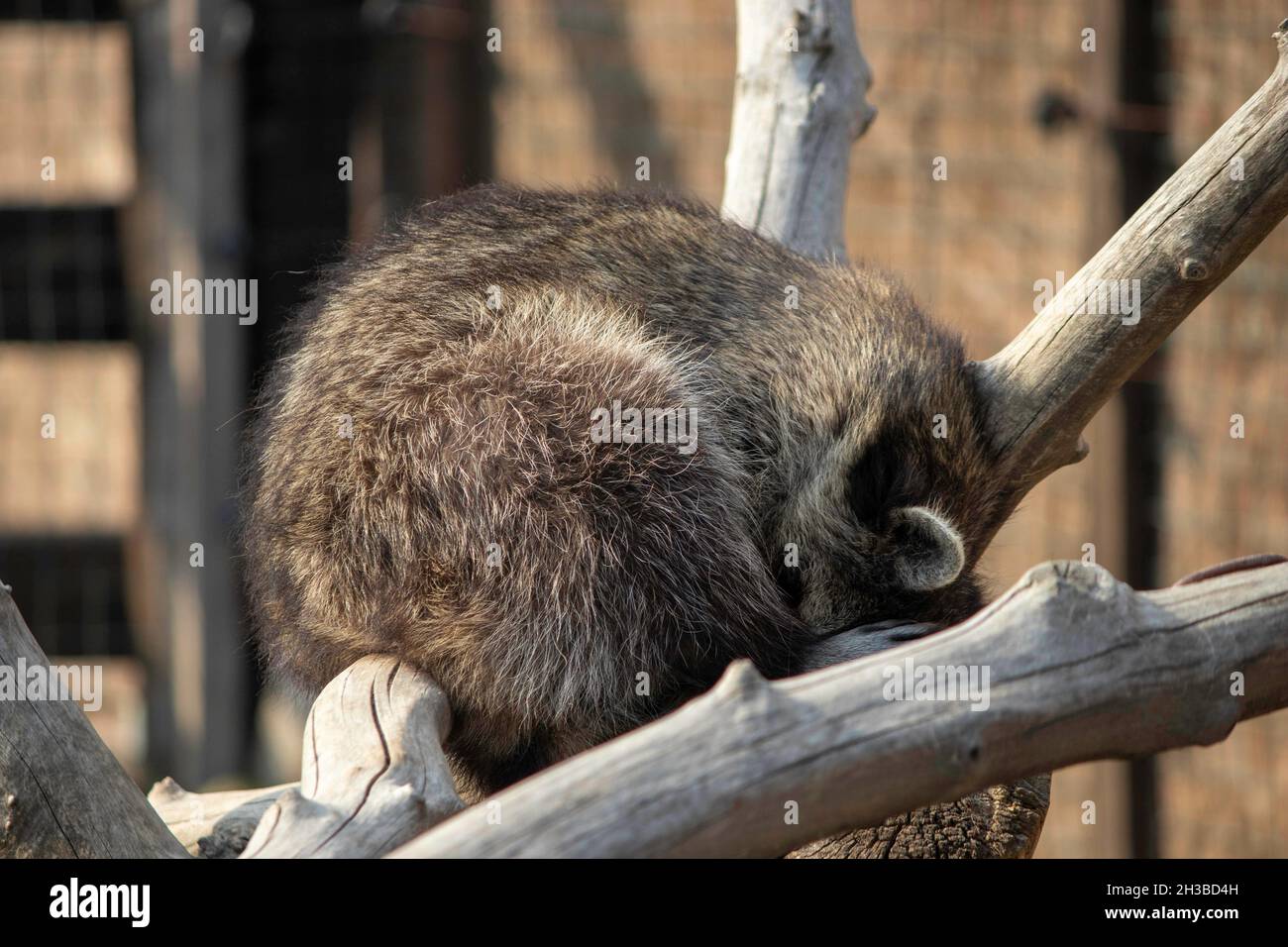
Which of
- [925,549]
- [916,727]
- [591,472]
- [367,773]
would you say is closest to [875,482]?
[925,549]

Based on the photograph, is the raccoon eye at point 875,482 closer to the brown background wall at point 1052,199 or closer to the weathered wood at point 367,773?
the weathered wood at point 367,773

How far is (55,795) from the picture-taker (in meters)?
2.85

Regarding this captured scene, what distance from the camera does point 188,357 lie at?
758 cm

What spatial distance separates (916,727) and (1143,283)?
1518 millimetres

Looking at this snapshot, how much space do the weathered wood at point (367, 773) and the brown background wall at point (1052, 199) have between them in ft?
12.8

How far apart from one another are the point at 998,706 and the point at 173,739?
6227mm

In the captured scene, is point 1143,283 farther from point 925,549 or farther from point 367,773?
point 367,773

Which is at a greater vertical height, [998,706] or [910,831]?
[998,706]

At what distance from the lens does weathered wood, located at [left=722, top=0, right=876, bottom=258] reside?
4500 millimetres

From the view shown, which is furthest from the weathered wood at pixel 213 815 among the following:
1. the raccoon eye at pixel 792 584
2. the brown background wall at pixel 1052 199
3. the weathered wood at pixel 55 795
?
the brown background wall at pixel 1052 199

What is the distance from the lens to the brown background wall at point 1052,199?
5969 millimetres
